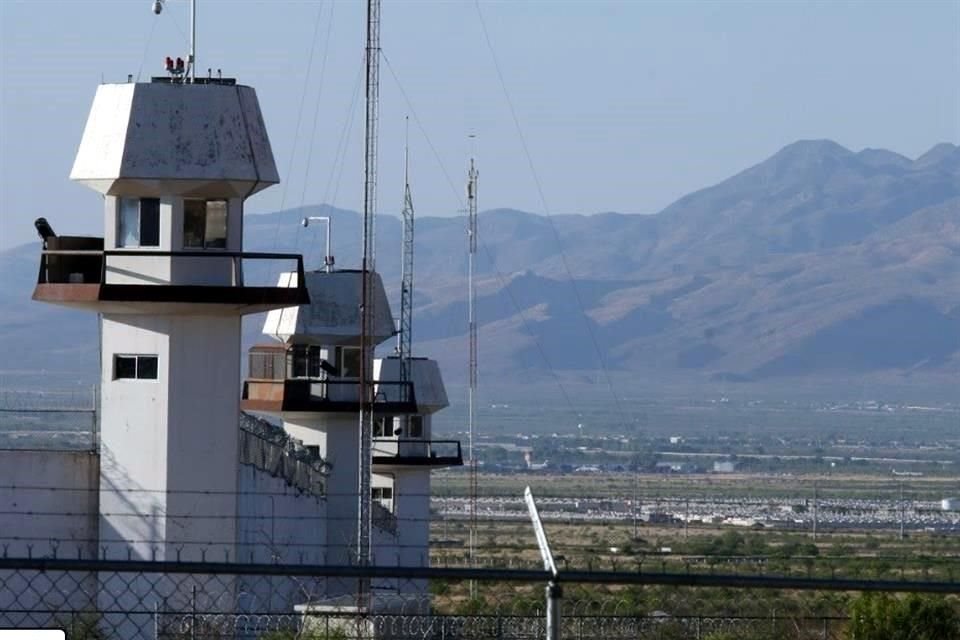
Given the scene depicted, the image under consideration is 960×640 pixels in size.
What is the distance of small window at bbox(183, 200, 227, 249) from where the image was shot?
29.0 metres

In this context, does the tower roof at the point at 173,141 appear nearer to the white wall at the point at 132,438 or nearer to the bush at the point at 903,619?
the white wall at the point at 132,438

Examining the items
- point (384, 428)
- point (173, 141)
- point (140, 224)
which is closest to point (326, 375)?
point (384, 428)

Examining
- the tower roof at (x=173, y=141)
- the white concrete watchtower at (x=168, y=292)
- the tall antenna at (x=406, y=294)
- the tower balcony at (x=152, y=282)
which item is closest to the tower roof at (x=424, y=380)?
the tall antenna at (x=406, y=294)

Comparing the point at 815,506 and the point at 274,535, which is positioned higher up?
the point at 274,535

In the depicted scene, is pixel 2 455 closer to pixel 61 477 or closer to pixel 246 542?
pixel 61 477

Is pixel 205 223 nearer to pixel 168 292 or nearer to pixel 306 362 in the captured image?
pixel 168 292

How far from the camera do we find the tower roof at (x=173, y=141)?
2861 centimetres

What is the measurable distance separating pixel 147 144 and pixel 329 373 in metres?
17.3

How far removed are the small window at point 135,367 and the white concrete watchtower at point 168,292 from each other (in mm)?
16

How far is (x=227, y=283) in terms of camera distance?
29141mm

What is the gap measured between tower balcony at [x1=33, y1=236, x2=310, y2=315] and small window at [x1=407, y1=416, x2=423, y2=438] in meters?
25.6

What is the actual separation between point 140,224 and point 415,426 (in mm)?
26461

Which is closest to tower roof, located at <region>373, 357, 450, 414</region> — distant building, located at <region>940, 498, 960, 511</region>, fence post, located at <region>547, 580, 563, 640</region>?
fence post, located at <region>547, 580, 563, 640</region>

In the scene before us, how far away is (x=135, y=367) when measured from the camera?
96.4 feet
